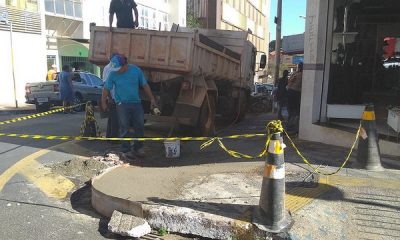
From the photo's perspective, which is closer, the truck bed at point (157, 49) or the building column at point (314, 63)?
the building column at point (314, 63)

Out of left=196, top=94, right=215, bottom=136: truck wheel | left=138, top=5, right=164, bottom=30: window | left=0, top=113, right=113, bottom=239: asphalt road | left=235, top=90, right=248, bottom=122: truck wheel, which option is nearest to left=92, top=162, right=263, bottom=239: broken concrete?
left=0, top=113, right=113, bottom=239: asphalt road

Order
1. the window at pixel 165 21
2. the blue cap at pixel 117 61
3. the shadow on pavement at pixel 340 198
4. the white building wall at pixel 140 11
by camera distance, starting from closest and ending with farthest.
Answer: the shadow on pavement at pixel 340 198, the blue cap at pixel 117 61, the white building wall at pixel 140 11, the window at pixel 165 21

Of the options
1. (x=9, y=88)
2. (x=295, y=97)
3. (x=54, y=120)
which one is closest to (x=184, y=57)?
(x=295, y=97)

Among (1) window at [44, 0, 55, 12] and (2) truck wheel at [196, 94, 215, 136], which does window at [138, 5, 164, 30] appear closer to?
(1) window at [44, 0, 55, 12]

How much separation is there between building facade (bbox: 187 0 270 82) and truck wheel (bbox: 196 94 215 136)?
1907 cm

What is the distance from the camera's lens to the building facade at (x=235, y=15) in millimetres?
44531

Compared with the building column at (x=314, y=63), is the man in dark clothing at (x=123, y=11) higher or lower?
higher

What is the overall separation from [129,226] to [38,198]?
181cm

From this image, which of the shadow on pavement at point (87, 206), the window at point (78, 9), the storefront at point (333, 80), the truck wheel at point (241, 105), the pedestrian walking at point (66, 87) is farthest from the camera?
the window at point (78, 9)

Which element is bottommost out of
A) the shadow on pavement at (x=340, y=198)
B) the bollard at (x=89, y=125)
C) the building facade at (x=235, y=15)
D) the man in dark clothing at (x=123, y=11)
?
the shadow on pavement at (x=340, y=198)

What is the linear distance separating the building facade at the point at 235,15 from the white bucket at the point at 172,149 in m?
21.7

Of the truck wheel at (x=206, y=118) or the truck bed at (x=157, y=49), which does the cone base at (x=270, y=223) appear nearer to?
the truck bed at (x=157, y=49)

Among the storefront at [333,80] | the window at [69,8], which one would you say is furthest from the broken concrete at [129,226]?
the window at [69,8]

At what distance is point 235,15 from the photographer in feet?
173
